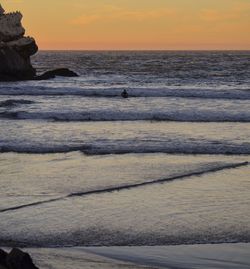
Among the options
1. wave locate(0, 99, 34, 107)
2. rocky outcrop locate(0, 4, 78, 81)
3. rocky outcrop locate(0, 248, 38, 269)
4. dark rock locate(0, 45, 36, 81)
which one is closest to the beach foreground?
rocky outcrop locate(0, 248, 38, 269)

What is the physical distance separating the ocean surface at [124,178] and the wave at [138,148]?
0.03 meters

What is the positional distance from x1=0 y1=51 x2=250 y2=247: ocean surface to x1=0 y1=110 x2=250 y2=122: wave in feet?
0.15

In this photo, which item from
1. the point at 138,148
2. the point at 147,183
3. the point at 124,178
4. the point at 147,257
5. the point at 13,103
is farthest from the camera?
the point at 13,103

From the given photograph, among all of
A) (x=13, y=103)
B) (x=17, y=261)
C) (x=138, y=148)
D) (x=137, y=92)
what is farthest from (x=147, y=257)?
(x=137, y=92)

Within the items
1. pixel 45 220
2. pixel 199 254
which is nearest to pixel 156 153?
pixel 45 220

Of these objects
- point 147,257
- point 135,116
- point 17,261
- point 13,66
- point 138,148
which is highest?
point 17,261

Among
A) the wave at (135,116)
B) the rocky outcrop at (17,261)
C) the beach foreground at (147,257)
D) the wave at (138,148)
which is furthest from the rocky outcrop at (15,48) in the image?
the rocky outcrop at (17,261)

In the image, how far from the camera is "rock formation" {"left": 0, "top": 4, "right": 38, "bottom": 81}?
180ft

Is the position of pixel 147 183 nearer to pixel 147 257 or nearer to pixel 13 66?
pixel 147 257

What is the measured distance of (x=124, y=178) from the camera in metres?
13.3

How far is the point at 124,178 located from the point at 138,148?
4510 millimetres

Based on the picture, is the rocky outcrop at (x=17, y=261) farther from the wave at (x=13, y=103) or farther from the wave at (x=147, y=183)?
the wave at (x=13, y=103)

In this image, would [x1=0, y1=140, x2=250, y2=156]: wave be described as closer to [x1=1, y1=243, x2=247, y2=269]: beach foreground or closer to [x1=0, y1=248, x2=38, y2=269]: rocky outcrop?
[x1=1, y1=243, x2=247, y2=269]: beach foreground

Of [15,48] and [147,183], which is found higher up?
[15,48]
